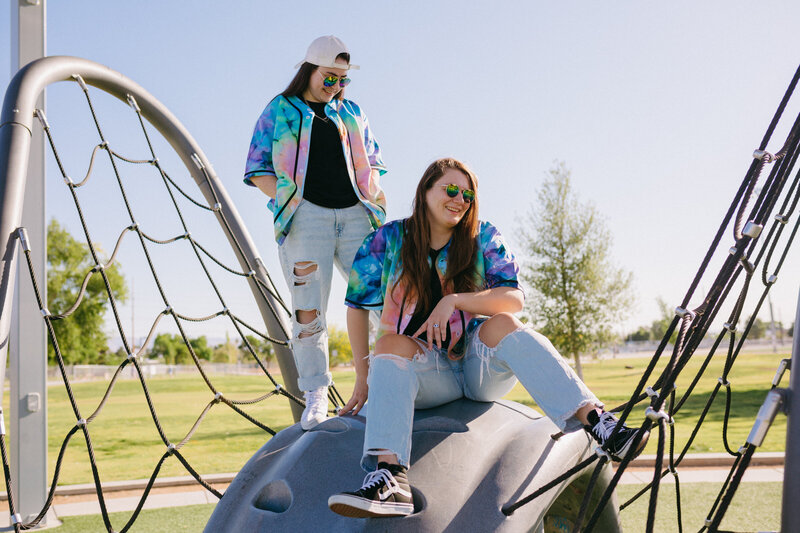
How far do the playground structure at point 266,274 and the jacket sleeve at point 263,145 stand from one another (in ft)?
2.90

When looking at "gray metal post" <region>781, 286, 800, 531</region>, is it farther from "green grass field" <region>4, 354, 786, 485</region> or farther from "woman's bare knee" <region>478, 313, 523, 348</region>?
"green grass field" <region>4, 354, 786, 485</region>

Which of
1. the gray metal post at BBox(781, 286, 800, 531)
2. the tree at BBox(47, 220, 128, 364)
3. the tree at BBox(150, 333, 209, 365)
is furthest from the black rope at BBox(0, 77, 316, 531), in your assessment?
the tree at BBox(150, 333, 209, 365)

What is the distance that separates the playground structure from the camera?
160 centimetres

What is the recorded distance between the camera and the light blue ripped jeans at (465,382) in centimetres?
182

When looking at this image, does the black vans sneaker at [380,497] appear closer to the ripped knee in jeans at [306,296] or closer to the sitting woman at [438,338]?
the sitting woman at [438,338]

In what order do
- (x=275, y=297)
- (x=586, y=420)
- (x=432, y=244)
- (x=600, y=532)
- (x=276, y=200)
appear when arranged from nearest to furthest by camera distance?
(x=586, y=420), (x=432, y=244), (x=600, y=532), (x=276, y=200), (x=275, y=297)

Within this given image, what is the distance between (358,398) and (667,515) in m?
3.11

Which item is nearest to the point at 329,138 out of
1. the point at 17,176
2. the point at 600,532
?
the point at 17,176

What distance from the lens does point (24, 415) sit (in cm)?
443

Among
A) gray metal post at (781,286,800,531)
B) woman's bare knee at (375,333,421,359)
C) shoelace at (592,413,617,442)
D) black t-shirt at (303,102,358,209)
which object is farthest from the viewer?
black t-shirt at (303,102,358,209)

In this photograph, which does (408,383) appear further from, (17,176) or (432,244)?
(17,176)

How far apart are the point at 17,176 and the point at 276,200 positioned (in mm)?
1042

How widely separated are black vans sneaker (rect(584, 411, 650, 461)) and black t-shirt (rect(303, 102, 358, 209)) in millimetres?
1517

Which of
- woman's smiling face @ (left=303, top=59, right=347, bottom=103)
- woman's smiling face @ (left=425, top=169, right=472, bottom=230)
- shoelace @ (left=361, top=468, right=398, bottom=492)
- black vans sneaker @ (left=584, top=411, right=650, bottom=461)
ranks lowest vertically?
shoelace @ (left=361, top=468, right=398, bottom=492)
